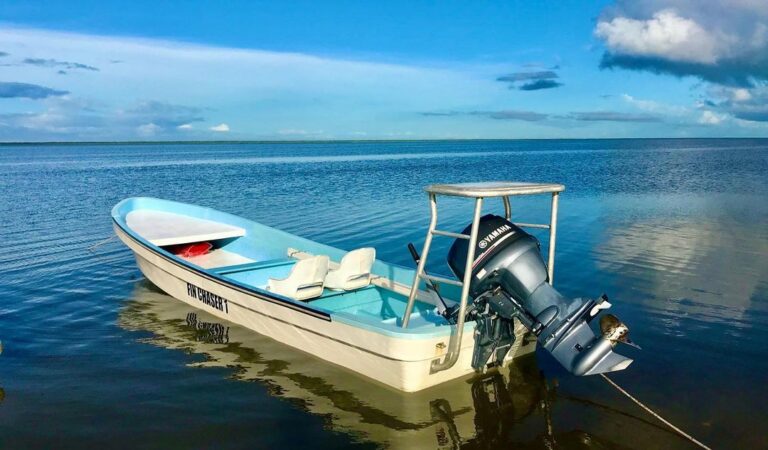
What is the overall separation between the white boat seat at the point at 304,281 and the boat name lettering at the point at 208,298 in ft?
3.39

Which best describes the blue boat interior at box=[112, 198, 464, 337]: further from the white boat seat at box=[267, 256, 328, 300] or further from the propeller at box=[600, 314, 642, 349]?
the propeller at box=[600, 314, 642, 349]

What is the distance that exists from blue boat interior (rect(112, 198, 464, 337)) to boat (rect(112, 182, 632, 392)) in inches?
1.0

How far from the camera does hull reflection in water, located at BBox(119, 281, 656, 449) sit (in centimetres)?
643

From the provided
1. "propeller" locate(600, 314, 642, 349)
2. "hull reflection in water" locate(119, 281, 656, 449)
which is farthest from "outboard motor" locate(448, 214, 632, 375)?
"hull reflection in water" locate(119, 281, 656, 449)

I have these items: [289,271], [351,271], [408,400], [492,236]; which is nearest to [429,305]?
[351,271]

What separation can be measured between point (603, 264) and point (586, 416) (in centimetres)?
764

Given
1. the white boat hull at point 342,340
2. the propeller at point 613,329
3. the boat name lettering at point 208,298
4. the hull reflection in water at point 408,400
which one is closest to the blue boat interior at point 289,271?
the white boat hull at point 342,340

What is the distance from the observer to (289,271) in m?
11.6

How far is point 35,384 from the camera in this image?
26.0 feet

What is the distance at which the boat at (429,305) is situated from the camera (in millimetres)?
6246

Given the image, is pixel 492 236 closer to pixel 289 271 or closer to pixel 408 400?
pixel 408 400

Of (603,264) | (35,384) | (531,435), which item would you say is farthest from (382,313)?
(603,264)

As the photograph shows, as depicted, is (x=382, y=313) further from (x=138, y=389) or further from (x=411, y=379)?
(x=138, y=389)

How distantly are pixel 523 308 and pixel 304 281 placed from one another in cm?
401
